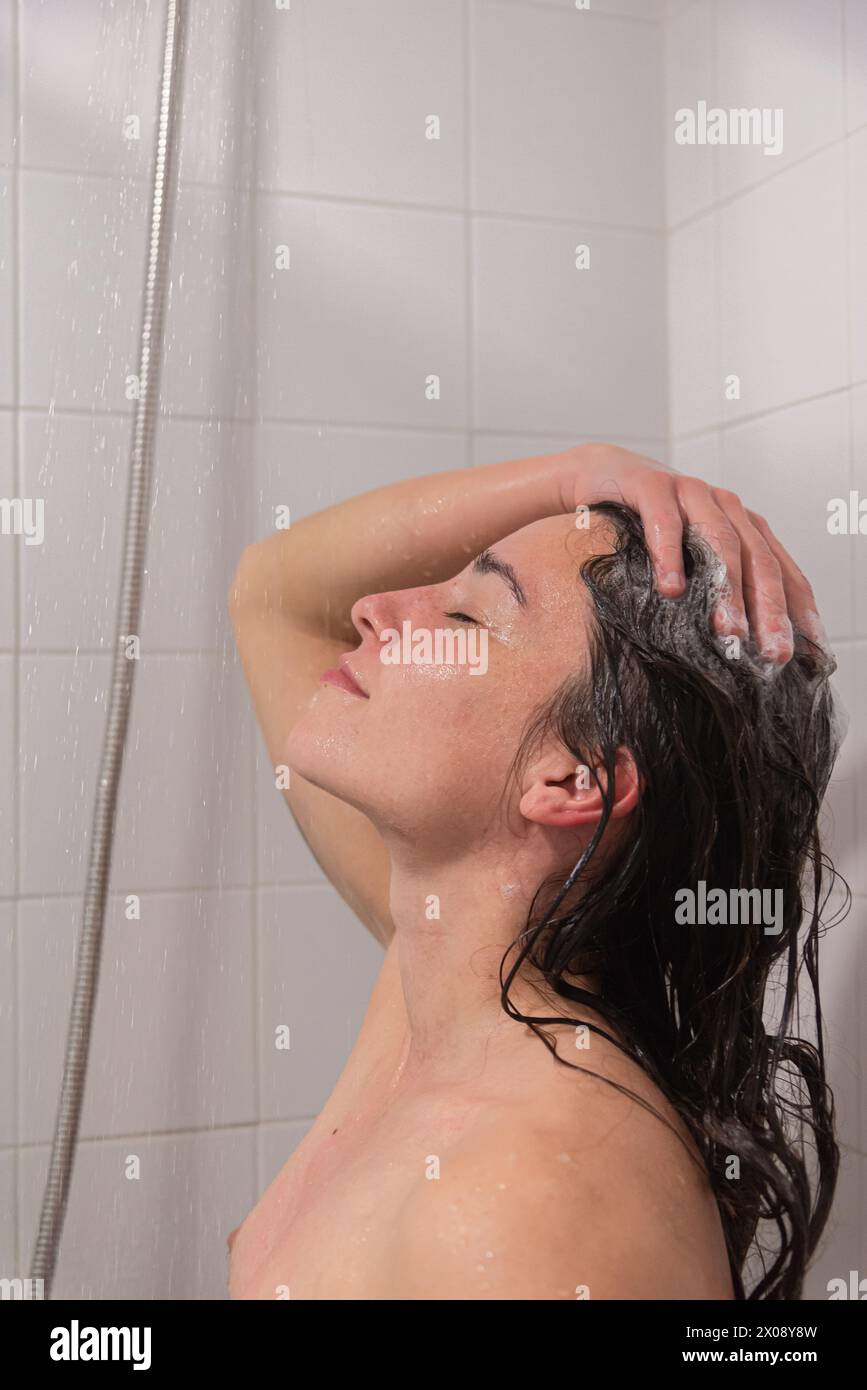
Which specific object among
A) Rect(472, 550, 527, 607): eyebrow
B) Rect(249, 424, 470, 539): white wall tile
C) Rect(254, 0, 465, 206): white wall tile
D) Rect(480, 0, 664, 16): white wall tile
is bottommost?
Rect(472, 550, 527, 607): eyebrow

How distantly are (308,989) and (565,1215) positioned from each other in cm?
71

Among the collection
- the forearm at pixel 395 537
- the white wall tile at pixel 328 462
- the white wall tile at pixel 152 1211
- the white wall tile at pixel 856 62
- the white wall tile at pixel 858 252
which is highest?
the white wall tile at pixel 856 62

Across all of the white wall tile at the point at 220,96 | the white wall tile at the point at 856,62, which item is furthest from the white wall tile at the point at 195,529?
the white wall tile at the point at 856,62

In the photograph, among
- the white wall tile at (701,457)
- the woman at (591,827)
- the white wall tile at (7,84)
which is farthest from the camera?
the white wall tile at (701,457)

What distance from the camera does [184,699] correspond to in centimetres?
123

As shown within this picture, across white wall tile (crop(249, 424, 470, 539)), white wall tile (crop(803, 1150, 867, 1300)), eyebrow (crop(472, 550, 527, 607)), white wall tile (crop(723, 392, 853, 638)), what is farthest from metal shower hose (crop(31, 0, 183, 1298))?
white wall tile (crop(803, 1150, 867, 1300))

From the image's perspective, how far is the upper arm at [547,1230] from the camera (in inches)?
22.7

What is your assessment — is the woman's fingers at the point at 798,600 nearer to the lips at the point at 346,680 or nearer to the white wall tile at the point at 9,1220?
the lips at the point at 346,680

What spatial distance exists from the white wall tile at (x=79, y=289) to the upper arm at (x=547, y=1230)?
33.8 inches

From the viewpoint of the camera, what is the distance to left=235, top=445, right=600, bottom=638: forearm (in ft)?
3.08

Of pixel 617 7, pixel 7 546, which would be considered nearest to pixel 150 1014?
pixel 7 546

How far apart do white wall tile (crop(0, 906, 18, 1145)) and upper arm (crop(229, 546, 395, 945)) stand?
31 cm

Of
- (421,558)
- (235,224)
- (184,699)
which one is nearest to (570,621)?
(421,558)

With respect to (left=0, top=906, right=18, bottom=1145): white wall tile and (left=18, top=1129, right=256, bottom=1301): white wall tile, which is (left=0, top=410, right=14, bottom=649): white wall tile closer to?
(left=0, top=906, right=18, bottom=1145): white wall tile
